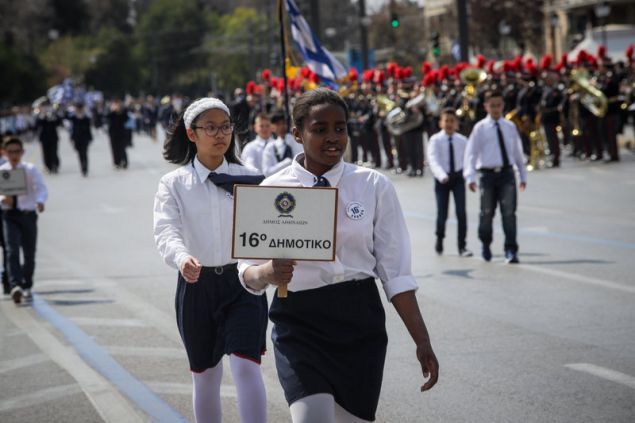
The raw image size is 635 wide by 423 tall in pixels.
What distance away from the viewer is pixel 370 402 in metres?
5.21

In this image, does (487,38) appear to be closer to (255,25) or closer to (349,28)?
(349,28)

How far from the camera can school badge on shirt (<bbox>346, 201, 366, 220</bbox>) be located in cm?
515

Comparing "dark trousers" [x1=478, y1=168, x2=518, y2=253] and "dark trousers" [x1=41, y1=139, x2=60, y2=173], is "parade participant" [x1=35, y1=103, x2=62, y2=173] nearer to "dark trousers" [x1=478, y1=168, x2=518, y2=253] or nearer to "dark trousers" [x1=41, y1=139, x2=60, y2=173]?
"dark trousers" [x1=41, y1=139, x2=60, y2=173]

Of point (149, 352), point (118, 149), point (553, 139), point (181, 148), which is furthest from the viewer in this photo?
point (118, 149)

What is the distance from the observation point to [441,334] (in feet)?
34.3

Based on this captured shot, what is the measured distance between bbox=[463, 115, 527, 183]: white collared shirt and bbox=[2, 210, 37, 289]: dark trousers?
4.85m

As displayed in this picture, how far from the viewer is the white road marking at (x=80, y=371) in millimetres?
8195

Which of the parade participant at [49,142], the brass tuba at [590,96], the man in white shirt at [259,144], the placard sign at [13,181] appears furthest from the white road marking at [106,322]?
the parade participant at [49,142]

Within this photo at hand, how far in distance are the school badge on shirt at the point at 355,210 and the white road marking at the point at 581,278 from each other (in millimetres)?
7531

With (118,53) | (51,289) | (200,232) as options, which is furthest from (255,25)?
(200,232)

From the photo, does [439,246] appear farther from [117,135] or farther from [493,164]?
[117,135]

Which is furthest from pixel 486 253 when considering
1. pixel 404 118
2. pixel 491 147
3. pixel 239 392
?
pixel 404 118

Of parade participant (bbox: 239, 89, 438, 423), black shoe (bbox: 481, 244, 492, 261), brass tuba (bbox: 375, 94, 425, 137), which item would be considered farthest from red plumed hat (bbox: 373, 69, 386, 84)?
parade participant (bbox: 239, 89, 438, 423)

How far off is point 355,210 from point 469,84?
26.6m
